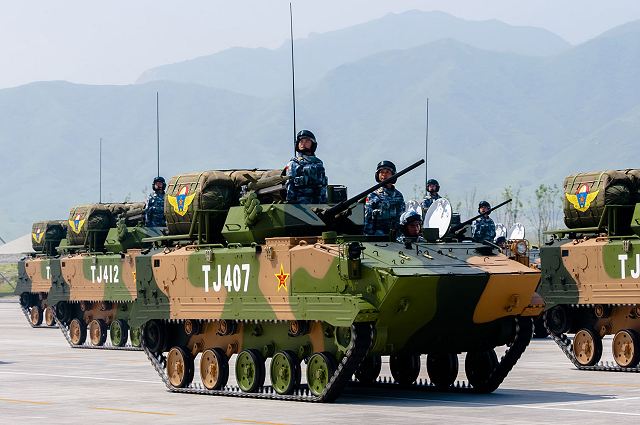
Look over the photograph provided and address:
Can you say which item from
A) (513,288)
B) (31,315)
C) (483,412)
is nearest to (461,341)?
(513,288)

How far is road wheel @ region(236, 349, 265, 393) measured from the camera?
2744cm

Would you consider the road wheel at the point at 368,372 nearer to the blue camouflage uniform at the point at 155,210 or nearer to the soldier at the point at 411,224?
the soldier at the point at 411,224

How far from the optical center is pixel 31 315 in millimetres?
59688

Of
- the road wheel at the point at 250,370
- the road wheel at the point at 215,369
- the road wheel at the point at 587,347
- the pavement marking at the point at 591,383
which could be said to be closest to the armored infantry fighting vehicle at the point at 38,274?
the road wheel at the point at 587,347

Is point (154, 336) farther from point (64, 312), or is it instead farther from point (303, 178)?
point (64, 312)

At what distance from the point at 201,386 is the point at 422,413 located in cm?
683

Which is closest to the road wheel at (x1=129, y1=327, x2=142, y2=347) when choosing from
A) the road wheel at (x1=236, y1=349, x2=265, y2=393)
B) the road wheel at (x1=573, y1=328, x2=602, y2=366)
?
the road wheel at (x1=573, y1=328, x2=602, y2=366)

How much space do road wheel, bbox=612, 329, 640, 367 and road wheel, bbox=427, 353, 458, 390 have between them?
7135 millimetres

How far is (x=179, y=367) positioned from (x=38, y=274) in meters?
26.8

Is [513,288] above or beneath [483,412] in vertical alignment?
above

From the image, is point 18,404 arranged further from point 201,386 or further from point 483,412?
point 483,412

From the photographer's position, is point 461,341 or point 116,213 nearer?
point 461,341

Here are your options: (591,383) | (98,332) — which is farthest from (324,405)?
(98,332)

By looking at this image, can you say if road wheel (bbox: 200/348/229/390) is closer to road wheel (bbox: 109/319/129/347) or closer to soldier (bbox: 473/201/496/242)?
road wheel (bbox: 109/319/129/347)
